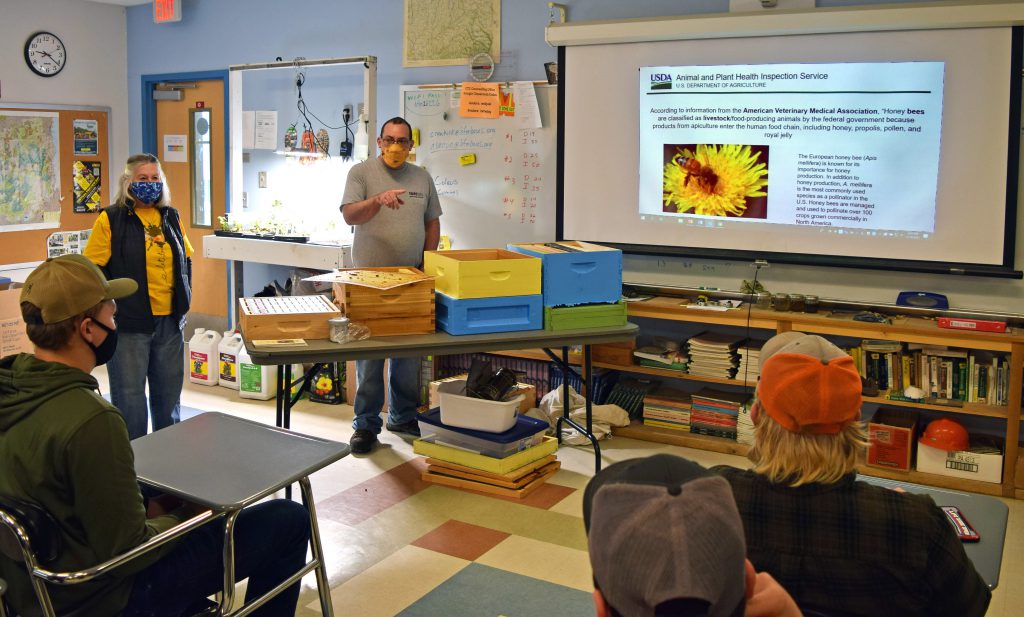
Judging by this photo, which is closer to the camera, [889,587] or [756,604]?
[756,604]

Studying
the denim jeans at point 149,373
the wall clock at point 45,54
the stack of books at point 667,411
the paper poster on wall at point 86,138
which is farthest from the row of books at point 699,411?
the wall clock at point 45,54

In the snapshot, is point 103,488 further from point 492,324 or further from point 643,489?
point 492,324

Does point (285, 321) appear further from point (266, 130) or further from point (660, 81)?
point (266, 130)

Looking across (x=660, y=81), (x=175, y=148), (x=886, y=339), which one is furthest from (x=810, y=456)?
(x=175, y=148)

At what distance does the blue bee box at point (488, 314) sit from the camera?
349cm

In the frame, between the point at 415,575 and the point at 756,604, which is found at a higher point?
the point at 756,604

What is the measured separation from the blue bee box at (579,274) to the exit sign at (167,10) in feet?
13.6

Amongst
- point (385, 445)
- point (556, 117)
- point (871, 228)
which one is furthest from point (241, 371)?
point (871, 228)

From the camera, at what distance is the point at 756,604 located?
1.25m

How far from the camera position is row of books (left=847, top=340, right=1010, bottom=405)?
4.16m

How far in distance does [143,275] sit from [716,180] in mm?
2752

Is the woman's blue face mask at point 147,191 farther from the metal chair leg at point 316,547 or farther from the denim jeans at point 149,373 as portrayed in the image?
the metal chair leg at point 316,547

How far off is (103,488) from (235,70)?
15.4 feet

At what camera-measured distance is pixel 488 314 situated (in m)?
3.57
